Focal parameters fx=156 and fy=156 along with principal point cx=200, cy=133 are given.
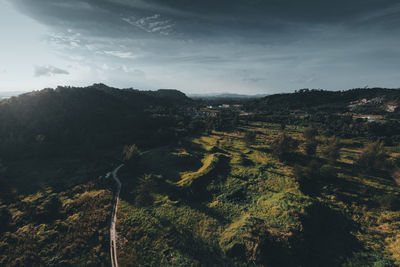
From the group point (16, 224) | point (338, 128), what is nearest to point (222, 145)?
point (16, 224)

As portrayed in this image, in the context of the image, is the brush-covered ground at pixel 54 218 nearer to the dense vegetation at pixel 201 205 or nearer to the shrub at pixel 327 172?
the dense vegetation at pixel 201 205

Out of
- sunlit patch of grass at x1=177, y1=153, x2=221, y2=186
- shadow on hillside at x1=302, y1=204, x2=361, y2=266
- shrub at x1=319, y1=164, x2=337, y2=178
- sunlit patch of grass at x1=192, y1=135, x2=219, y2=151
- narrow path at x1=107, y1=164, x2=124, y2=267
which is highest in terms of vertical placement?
shrub at x1=319, y1=164, x2=337, y2=178

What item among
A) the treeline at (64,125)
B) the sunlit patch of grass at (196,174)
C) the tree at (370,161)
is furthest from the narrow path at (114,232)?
the tree at (370,161)

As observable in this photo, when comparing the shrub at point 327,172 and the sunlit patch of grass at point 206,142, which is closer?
the shrub at point 327,172

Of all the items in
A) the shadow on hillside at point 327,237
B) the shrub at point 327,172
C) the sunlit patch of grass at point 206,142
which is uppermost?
the shrub at point 327,172

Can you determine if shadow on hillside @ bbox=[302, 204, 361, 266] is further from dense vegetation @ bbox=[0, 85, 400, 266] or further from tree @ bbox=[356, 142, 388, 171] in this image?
tree @ bbox=[356, 142, 388, 171]

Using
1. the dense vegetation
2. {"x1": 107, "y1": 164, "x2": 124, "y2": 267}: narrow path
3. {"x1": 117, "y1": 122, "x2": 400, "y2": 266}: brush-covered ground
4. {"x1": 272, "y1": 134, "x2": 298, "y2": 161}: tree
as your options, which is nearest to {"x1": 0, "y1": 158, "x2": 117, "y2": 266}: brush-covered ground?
the dense vegetation

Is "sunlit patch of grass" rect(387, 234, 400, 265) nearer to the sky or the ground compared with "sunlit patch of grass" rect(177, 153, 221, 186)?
nearer to the ground

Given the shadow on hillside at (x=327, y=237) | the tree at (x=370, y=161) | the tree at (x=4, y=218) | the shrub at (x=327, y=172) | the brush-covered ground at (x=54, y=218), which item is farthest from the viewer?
the tree at (x=370, y=161)

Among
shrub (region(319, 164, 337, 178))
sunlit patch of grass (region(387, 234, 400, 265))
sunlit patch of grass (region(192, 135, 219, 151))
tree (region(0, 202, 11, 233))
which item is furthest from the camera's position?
sunlit patch of grass (region(192, 135, 219, 151))
